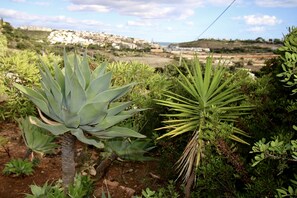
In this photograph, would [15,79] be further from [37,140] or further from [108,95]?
[108,95]

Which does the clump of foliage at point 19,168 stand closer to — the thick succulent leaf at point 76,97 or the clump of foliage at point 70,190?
the clump of foliage at point 70,190

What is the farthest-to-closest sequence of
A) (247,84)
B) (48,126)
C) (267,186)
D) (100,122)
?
(247,84), (100,122), (48,126), (267,186)

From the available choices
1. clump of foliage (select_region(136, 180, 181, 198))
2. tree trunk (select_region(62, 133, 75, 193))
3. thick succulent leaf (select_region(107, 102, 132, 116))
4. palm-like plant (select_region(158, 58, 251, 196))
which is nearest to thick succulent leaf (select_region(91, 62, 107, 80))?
thick succulent leaf (select_region(107, 102, 132, 116))

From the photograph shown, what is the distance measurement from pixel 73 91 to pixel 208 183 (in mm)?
1245

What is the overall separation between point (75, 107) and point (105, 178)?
51.3 inches

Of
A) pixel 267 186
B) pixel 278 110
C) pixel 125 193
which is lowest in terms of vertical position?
pixel 125 193

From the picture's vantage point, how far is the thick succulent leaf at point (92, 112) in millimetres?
2631

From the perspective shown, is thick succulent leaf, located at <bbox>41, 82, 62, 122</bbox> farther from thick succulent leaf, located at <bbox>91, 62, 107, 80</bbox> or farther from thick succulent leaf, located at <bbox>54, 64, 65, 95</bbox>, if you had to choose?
thick succulent leaf, located at <bbox>91, 62, 107, 80</bbox>

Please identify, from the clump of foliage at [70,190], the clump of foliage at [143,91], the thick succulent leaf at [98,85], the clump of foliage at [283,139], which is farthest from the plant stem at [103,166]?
the clump of foliage at [283,139]

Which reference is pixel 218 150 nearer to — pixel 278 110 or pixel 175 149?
pixel 278 110

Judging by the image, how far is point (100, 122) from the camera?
2.77m

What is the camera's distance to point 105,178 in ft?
12.2

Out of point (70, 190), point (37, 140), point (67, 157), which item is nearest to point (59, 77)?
point (67, 157)

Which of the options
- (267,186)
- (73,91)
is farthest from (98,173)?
(267,186)
